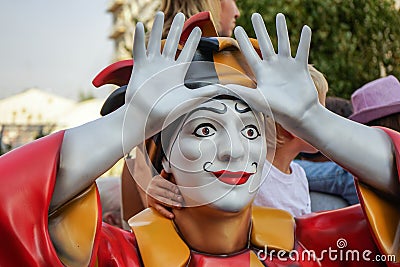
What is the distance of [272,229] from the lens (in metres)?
1.22

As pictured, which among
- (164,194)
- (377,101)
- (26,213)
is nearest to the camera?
(26,213)

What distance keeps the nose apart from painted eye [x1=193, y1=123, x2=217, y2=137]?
3 cm

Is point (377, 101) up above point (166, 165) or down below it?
below

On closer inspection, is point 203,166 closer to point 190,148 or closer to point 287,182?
point 190,148

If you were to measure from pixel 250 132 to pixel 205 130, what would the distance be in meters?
0.08

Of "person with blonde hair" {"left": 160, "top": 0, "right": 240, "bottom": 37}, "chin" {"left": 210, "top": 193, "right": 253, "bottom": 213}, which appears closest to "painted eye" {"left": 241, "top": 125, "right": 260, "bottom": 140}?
"chin" {"left": 210, "top": 193, "right": 253, "bottom": 213}

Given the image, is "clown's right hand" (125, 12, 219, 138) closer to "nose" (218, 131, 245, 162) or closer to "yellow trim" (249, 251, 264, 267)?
"nose" (218, 131, 245, 162)

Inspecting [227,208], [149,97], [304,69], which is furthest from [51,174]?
[304,69]

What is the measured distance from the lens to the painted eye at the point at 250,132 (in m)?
1.14

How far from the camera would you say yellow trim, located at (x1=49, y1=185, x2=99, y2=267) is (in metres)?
1.04

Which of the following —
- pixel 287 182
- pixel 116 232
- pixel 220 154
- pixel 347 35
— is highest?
pixel 220 154

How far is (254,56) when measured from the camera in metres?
1.08

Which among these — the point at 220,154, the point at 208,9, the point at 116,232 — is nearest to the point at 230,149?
the point at 220,154

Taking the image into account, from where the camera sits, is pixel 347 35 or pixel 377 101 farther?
pixel 347 35
